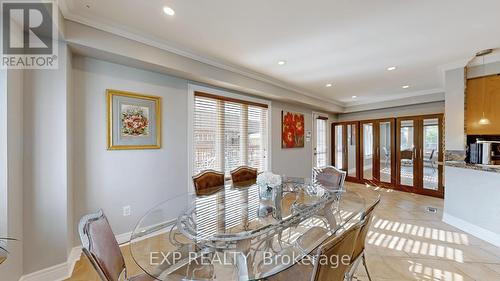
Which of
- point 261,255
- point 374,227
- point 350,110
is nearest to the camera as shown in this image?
point 261,255

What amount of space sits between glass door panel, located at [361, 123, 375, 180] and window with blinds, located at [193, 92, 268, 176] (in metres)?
3.36

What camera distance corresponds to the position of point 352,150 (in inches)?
256

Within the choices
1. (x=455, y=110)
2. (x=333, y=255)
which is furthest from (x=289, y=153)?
(x=333, y=255)

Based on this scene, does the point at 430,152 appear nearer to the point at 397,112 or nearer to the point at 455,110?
the point at 397,112

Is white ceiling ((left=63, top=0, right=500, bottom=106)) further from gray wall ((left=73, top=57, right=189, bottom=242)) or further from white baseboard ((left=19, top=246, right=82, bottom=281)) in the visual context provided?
white baseboard ((left=19, top=246, right=82, bottom=281))

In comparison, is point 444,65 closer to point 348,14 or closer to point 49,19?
point 348,14

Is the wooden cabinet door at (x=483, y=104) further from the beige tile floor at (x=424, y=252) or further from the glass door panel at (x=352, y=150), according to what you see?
the glass door panel at (x=352, y=150)

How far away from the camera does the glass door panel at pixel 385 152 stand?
18.6 ft

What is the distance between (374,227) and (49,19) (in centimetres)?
440

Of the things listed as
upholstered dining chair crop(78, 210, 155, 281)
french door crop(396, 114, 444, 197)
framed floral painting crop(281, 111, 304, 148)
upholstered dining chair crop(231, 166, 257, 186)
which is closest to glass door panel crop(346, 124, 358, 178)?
french door crop(396, 114, 444, 197)

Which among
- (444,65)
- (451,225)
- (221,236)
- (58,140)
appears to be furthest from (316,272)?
(444,65)

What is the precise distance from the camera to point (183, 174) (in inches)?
126

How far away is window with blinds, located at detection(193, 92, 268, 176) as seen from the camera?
3.46 m

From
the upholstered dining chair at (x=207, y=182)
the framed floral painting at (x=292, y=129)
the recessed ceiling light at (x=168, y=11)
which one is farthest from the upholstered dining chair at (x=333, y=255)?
the framed floral painting at (x=292, y=129)
